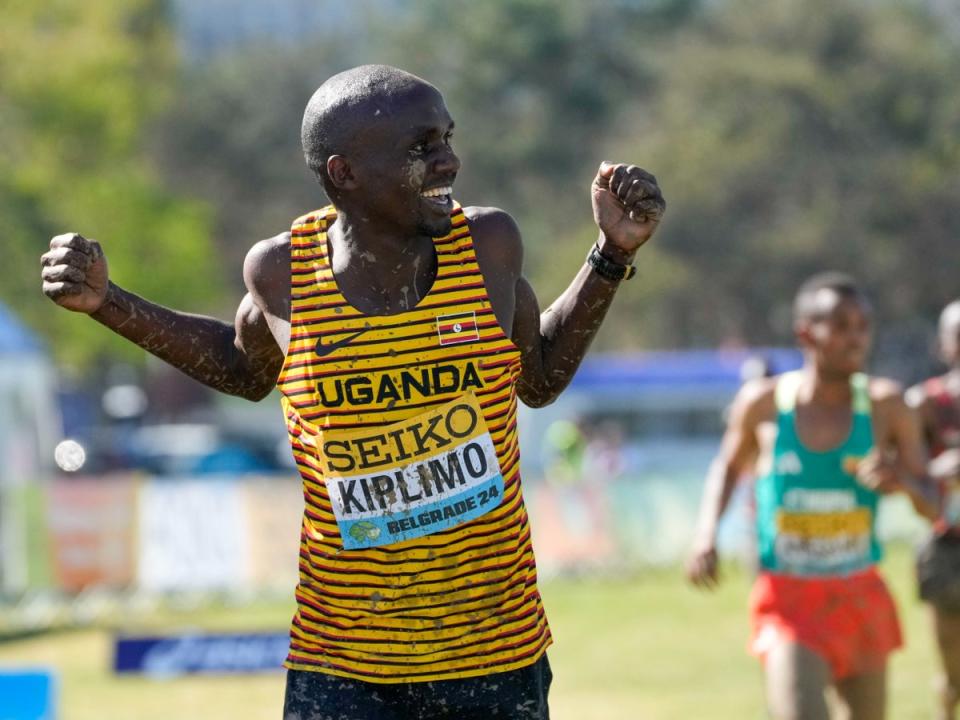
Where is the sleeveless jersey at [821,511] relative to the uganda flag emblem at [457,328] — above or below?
above

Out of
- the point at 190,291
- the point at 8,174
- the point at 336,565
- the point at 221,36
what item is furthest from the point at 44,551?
the point at 221,36

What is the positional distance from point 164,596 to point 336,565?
1316cm

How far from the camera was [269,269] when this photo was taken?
3811 millimetres

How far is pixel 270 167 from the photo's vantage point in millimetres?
62562

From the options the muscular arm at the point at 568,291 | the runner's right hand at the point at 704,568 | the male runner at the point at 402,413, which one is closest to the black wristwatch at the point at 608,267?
the muscular arm at the point at 568,291

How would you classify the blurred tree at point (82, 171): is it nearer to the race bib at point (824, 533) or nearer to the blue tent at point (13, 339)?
the blue tent at point (13, 339)

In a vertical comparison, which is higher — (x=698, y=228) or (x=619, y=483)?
(x=698, y=228)

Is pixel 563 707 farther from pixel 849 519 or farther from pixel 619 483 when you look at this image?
pixel 619 483

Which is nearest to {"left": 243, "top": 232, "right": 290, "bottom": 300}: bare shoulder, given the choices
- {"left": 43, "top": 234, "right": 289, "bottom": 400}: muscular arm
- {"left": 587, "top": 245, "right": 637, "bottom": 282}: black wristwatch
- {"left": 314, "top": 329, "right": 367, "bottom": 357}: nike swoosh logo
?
{"left": 43, "top": 234, "right": 289, "bottom": 400}: muscular arm

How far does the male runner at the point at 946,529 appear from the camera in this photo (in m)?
7.46

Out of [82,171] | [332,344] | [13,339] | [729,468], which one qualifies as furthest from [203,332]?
[82,171]

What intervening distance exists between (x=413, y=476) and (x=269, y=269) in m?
0.55

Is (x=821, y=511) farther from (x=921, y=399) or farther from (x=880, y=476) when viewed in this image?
(x=921, y=399)

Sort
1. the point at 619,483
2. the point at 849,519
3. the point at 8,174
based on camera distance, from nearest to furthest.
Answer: the point at 849,519, the point at 619,483, the point at 8,174
